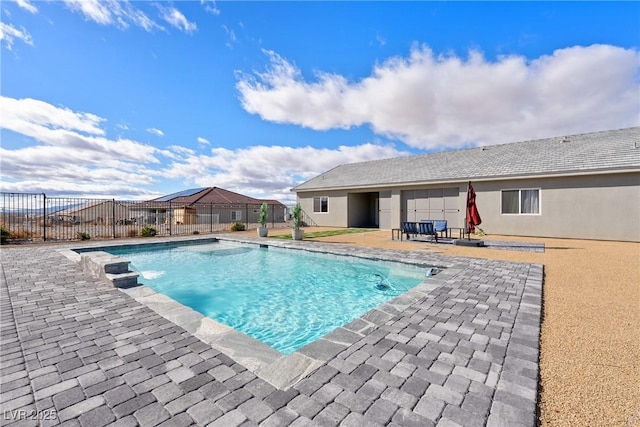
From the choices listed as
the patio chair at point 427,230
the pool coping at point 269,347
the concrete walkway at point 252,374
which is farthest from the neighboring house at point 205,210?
the concrete walkway at point 252,374

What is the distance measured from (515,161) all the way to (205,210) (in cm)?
2940

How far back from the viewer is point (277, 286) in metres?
6.82

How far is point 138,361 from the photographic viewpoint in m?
2.60

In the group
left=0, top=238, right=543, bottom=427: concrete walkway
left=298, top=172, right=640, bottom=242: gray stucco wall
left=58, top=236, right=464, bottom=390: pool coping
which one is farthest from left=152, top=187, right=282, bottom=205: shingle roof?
left=0, top=238, right=543, bottom=427: concrete walkway

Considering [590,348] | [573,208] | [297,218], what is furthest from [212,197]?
[590,348]

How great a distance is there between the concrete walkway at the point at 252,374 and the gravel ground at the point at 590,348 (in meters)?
0.17

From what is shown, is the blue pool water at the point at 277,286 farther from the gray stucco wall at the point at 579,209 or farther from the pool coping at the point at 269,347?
the gray stucco wall at the point at 579,209

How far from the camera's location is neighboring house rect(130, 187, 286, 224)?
29.2 meters

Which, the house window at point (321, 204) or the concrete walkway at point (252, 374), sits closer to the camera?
the concrete walkway at point (252, 374)

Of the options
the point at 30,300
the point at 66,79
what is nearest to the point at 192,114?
the point at 66,79

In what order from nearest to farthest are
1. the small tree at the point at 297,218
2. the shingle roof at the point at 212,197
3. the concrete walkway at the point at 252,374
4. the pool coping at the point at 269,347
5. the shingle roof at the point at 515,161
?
the concrete walkway at the point at 252,374
the pool coping at the point at 269,347
the shingle roof at the point at 515,161
the small tree at the point at 297,218
the shingle roof at the point at 212,197

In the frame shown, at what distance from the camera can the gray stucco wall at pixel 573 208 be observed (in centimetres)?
1141

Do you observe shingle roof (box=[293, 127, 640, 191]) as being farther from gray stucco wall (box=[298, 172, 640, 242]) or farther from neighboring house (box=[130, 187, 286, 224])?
neighboring house (box=[130, 187, 286, 224])

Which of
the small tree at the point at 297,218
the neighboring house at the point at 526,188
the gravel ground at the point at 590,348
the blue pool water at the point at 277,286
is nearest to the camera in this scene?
the gravel ground at the point at 590,348
